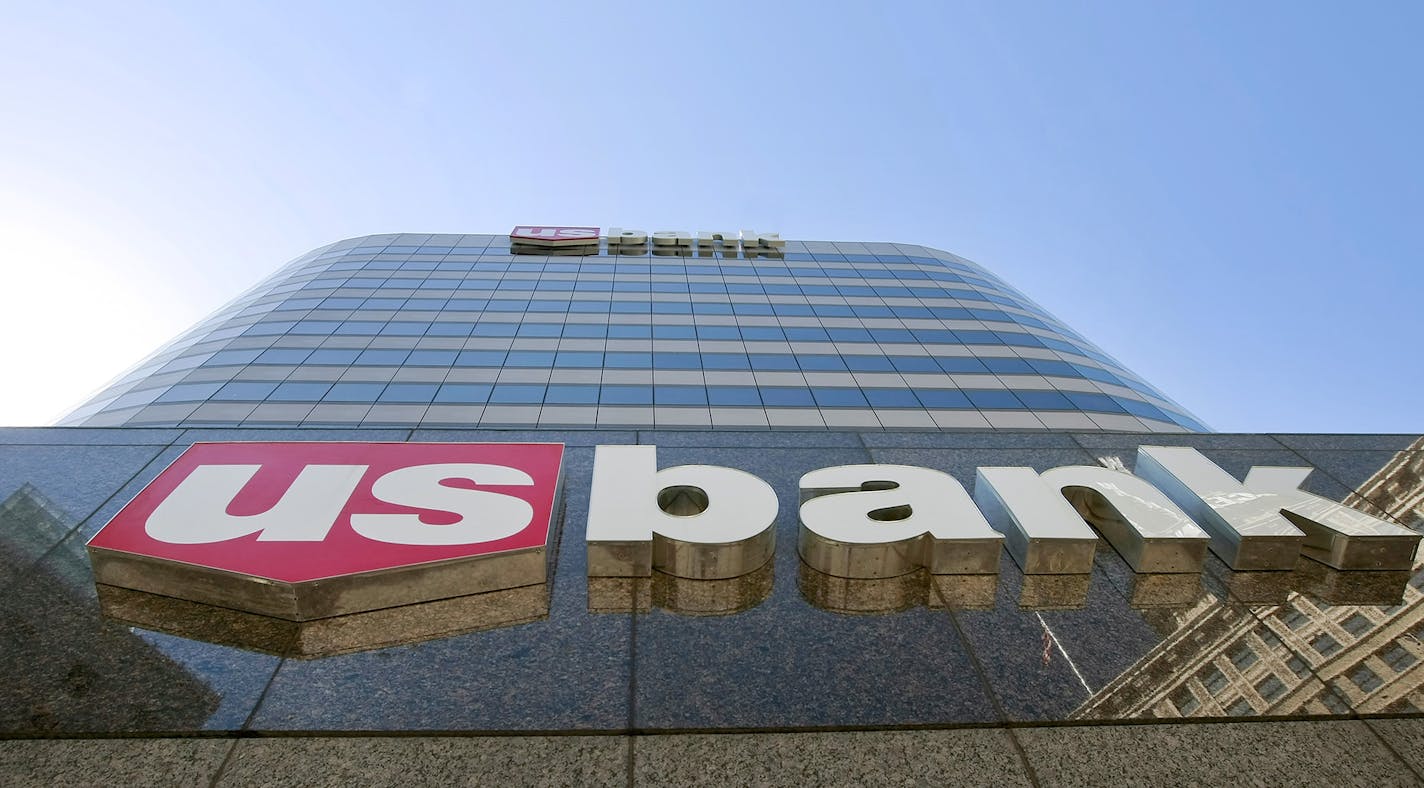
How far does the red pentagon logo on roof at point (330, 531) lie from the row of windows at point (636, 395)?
93.3 ft

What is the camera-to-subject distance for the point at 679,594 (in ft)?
26.9

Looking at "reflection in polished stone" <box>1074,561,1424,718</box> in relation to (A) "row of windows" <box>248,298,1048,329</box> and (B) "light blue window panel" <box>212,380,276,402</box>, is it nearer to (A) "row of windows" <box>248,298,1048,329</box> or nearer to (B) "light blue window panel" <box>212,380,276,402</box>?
(B) "light blue window panel" <box>212,380,276,402</box>

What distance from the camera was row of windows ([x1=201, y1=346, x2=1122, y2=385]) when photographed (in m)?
40.1

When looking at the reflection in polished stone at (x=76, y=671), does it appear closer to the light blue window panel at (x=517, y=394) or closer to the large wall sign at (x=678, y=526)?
the large wall sign at (x=678, y=526)

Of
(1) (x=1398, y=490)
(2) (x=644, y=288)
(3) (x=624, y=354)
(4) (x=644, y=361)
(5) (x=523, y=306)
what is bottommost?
(4) (x=644, y=361)

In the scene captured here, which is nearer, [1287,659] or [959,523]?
[1287,659]

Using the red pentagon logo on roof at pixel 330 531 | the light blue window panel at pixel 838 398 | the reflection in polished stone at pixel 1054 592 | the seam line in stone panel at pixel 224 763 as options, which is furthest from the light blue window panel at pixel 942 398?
the seam line in stone panel at pixel 224 763

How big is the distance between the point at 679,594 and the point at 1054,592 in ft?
12.9

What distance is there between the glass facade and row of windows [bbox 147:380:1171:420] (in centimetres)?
11

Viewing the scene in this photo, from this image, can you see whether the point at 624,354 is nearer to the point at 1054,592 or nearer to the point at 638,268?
the point at 638,268

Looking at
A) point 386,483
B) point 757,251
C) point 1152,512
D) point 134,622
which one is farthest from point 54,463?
point 757,251

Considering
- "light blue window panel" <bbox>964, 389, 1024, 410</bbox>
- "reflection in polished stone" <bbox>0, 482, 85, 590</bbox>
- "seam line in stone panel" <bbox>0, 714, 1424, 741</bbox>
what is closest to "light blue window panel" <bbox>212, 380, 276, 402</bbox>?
"reflection in polished stone" <bbox>0, 482, 85, 590</bbox>

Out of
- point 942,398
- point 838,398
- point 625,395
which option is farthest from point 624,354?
point 942,398

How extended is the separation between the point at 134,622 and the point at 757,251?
172 feet
